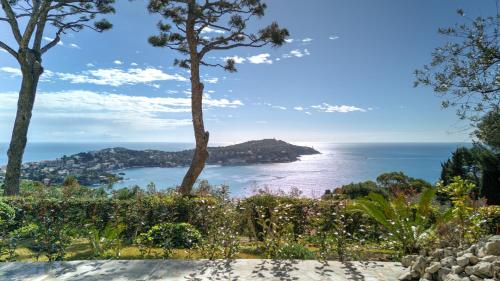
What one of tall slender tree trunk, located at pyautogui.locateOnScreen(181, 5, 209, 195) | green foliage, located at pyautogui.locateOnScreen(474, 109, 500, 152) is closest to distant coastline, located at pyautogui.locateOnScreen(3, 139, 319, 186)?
tall slender tree trunk, located at pyautogui.locateOnScreen(181, 5, 209, 195)

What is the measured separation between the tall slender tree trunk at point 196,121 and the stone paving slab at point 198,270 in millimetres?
6769

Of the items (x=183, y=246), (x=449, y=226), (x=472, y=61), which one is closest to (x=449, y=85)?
(x=472, y=61)

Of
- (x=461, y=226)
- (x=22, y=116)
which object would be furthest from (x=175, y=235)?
(x=22, y=116)

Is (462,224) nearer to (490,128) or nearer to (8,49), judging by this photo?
(490,128)

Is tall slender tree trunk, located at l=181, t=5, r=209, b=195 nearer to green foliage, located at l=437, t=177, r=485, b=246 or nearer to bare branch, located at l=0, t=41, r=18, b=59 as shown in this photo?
bare branch, located at l=0, t=41, r=18, b=59

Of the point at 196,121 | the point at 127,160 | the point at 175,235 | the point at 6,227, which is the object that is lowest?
the point at 175,235

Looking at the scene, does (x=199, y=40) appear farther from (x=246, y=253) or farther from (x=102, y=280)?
(x=102, y=280)

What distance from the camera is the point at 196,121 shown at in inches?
440

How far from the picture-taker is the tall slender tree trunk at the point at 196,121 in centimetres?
1090

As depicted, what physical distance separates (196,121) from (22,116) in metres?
6.02

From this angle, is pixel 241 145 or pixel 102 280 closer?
pixel 102 280

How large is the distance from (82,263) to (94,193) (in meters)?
6.82

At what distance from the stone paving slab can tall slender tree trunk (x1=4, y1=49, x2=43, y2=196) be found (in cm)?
839

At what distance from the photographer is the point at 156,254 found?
5.20 m
